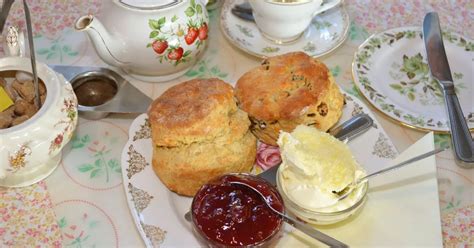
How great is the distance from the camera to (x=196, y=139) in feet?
4.87

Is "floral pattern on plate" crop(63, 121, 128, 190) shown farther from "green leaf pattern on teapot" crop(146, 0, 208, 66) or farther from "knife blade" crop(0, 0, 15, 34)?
"knife blade" crop(0, 0, 15, 34)

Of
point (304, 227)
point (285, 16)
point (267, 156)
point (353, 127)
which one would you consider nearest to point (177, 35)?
point (285, 16)

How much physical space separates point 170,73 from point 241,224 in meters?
0.70

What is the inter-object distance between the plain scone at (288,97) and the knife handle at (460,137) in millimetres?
342

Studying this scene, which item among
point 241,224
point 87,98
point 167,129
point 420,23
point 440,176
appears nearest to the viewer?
point 241,224

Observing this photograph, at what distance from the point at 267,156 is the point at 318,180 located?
0.99ft

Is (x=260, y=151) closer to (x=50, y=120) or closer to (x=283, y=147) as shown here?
(x=283, y=147)

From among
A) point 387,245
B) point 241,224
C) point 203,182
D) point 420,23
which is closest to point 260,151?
point 203,182

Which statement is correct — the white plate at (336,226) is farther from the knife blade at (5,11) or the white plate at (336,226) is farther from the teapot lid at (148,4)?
the knife blade at (5,11)

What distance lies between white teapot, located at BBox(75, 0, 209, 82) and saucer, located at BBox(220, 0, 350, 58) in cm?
21

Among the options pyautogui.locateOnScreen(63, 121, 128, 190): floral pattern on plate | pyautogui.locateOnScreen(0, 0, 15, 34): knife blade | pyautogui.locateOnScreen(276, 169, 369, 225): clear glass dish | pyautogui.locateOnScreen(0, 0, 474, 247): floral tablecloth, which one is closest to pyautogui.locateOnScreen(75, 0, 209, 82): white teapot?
pyautogui.locateOnScreen(0, 0, 474, 247): floral tablecloth

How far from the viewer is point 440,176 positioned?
161cm

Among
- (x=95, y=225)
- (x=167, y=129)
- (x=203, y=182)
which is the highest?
(x=167, y=129)

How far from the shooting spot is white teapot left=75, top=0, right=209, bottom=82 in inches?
65.6
